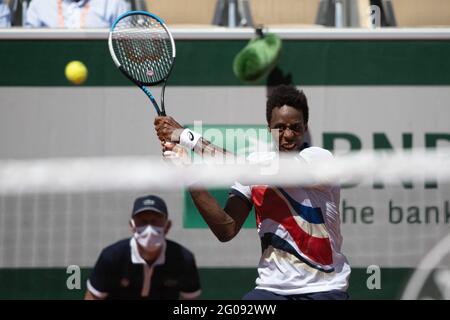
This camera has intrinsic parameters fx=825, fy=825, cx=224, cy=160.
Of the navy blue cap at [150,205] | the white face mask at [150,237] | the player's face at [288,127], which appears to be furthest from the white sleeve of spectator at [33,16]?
the player's face at [288,127]

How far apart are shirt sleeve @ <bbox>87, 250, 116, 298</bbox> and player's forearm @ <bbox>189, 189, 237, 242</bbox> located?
1.17 metres

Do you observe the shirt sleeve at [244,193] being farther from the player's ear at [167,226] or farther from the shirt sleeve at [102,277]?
the shirt sleeve at [102,277]

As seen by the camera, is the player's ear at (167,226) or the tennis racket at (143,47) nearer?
the tennis racket at (143,47)

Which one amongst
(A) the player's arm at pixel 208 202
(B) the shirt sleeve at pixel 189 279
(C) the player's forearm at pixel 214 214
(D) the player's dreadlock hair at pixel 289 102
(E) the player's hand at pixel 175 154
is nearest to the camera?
(E) the player's hand at pixel 175 154

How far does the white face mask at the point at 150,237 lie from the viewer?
4.62m

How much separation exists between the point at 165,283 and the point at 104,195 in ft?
1.98

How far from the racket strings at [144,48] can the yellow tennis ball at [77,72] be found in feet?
1.31

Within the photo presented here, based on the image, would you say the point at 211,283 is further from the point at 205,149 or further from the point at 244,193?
the point at 205,149

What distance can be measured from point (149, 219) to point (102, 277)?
1.35 feet

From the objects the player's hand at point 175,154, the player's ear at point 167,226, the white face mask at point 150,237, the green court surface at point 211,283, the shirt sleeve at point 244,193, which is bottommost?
the green court surface at point 211,283

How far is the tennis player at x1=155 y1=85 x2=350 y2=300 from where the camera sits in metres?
3.65

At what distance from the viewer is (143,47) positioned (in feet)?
13.7

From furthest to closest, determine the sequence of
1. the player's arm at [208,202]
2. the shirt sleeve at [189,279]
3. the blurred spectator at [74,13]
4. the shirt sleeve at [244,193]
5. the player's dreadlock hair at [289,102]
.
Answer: the blurred spectator at [74,13] → the shirt sleeve at [189,279] → the player's dreadlock hair at [289,102] → the shirt sleeve at [244,193] → the player's arm at [208,202]

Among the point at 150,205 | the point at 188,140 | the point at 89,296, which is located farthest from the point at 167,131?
the point at 89,296
